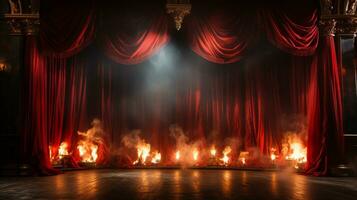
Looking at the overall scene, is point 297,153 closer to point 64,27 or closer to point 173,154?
point 173,154

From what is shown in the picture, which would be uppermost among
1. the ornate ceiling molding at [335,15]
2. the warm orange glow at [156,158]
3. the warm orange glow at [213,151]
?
the ornate ceiling molding at [335,15]

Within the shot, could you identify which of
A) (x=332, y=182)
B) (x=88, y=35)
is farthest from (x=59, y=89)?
(x=332, y=182)

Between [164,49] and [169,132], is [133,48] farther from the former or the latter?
[169,132]

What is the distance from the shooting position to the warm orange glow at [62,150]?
975 centimetres

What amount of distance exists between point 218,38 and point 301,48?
6.17 feet

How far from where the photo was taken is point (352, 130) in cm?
823

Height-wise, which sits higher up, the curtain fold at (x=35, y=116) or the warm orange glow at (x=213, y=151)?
the curtain fold at (x=35, y=116)

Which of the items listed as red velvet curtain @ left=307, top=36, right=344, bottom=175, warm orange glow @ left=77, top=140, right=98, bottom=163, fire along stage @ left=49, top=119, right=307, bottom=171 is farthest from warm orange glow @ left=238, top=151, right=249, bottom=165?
warm orange glow @ left=77, top=140, right=98, bottom=163

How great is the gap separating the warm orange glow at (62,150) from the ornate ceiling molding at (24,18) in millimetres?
3057

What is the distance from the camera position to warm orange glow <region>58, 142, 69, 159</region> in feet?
32.0

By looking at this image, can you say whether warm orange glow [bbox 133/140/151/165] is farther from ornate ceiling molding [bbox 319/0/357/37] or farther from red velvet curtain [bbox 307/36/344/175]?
ornate ceiling molding [bbox 319/0/357/37]

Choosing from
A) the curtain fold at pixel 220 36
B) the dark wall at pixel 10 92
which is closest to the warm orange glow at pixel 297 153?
the curtain fold at pixel 220 36

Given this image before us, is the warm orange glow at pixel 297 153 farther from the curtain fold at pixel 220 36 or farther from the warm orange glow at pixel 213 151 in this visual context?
the curtain fold at pixel 220 36

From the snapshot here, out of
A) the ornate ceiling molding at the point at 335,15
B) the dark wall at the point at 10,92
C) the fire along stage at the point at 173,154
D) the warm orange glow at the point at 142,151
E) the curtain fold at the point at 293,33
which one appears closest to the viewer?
the dark wall at the point at 10,92
